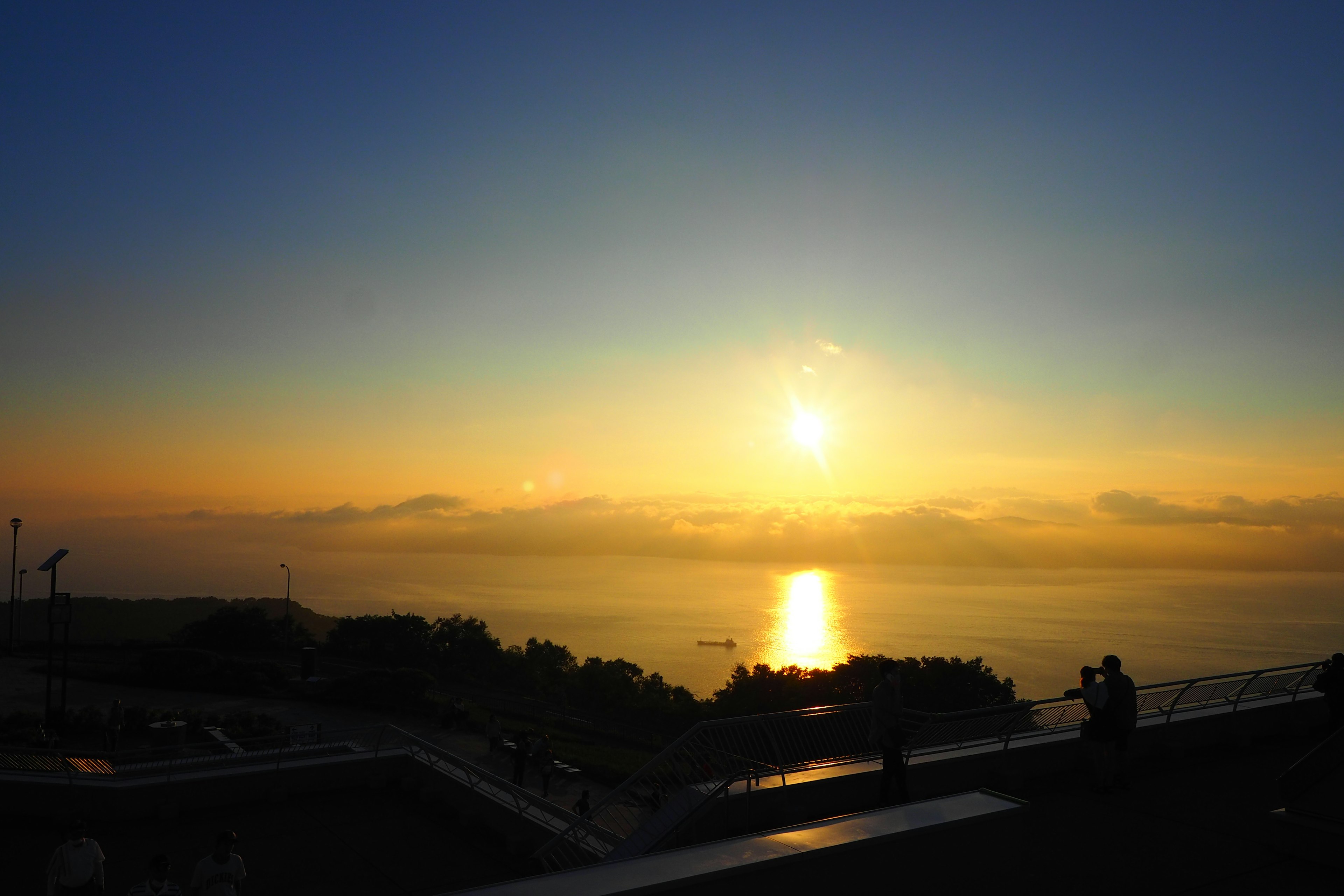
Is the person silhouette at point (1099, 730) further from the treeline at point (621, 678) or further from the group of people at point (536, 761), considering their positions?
the treeline at point (621, 678)

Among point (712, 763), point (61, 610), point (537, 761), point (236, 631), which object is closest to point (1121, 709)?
point (712, 763)

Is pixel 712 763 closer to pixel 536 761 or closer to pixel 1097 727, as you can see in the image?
pixel 1097 727

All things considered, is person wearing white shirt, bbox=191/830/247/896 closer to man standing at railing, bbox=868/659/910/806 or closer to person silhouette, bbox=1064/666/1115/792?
man standing at railing, bbox=868/659/910/806

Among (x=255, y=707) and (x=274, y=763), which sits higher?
(x=274, y=763)

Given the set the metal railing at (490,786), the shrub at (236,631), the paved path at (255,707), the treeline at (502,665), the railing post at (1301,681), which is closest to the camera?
the metal railing at (490,786)

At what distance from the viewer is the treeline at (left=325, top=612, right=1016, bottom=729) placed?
157 ft

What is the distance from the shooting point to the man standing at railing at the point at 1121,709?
8484 mm

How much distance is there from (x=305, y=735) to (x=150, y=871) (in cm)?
880

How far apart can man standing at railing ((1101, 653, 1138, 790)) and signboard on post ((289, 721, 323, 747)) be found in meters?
13.7

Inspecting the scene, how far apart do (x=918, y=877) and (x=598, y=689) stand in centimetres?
6072

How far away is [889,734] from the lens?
28.0 feet

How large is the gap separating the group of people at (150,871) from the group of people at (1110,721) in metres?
9.08

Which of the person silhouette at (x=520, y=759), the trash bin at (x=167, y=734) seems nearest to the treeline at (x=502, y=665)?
the person silhouette at (x=520, y=759)

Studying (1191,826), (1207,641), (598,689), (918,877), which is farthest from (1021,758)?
(1207,641)
